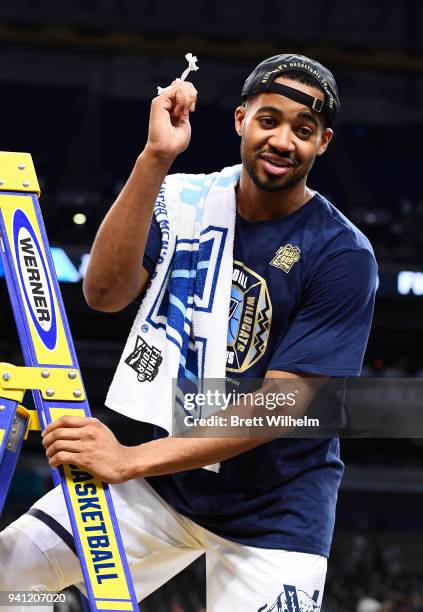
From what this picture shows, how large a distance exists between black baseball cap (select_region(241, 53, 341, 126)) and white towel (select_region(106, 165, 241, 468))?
1.11 ft

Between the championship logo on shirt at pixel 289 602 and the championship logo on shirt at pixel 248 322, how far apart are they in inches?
21.8

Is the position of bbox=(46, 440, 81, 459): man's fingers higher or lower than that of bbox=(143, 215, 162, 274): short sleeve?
lower

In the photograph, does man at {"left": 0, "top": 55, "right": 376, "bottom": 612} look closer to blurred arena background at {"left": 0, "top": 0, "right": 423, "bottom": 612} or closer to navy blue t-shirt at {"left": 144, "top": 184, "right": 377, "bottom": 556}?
navy blue t-shirt at {"left": 144, "top": 184, "right": 377, "bottom": 556}

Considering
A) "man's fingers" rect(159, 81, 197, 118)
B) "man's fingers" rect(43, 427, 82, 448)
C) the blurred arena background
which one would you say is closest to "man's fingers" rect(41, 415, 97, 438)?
"man's fingers" rect(43, 427, 82, 448)

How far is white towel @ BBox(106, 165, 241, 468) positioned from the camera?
2514mm

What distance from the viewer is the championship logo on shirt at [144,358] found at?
2.54 meters

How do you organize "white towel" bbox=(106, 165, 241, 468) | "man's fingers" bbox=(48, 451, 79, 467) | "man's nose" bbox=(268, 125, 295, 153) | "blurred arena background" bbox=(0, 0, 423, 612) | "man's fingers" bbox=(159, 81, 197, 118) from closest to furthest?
"man's fingers" bbox=(48, 451, 79, 467)
"man's fingers" bbox=(159, 81, 197, 118)
"man's nose" bbox=(268, 125, 295, 153)
"white towel" bbox=(106, 165, 241, 468)
"blurred arena background" bbox=(0, 0, 423, 612)

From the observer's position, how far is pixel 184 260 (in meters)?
2.60

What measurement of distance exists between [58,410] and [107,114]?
45.1 feet

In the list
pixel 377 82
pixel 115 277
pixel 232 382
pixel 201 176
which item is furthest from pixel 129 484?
pixel 377 82

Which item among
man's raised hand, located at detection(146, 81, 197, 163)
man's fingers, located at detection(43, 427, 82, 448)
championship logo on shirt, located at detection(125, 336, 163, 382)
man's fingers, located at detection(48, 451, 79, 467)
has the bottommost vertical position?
man's fingers, located at detection(48, 451, 79, 467)

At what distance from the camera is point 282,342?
2471 mm

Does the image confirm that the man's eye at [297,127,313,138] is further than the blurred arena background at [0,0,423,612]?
No

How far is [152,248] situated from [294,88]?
530mm
